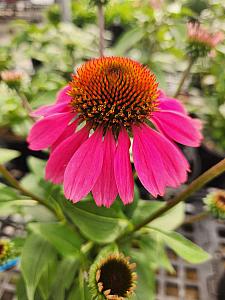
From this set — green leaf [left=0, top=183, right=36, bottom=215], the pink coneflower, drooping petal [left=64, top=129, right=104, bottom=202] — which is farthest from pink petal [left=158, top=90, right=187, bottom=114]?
green leaf [left=0, top=183, right=36, bottom=215]

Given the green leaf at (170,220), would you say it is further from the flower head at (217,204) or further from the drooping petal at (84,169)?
the drooping petal at (84,169)

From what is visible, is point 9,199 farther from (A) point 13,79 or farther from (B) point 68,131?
(A) point 13,79

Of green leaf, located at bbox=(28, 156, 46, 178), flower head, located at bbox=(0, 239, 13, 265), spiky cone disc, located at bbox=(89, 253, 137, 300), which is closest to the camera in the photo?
spiky cone disc, located at bbox=(89, 253, 137, 300)

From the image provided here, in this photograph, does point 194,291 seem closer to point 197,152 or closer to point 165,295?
point 165,295

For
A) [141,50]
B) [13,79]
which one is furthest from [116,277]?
[141,50]

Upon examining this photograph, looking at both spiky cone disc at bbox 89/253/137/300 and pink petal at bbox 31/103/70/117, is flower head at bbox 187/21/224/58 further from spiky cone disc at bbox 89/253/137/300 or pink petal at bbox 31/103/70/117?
spiky cone disc at bbox 89/253/137/300

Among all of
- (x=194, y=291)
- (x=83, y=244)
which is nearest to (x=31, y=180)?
(x=83, y=244)
